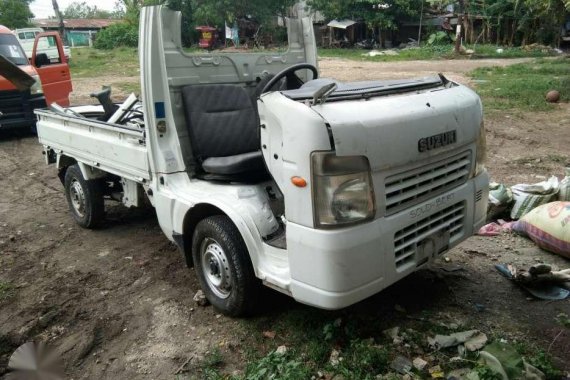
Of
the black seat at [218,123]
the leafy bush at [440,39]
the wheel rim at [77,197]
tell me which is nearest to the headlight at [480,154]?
the black seat at [218,123]

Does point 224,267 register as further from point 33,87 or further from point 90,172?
point 33,87

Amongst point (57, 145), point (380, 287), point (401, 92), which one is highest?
point (401, 92)

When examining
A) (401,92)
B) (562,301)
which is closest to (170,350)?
(401,92)

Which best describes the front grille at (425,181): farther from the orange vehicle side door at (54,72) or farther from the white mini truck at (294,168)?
the orange vehicle side door at (54,72)

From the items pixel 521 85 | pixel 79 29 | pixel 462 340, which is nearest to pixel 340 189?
pixel 462 340

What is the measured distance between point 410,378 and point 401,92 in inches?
65.3

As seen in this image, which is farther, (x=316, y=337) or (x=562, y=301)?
(x=562, y=301)

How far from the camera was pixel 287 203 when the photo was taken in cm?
266

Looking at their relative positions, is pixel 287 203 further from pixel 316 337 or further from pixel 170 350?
pixel 170 350

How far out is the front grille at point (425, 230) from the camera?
9.14ft

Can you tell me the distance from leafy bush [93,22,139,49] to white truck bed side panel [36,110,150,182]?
3383cm

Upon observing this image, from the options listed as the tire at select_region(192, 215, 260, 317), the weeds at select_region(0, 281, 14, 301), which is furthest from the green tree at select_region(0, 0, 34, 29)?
→ the tire at select_region(192, 215, 260, 317)

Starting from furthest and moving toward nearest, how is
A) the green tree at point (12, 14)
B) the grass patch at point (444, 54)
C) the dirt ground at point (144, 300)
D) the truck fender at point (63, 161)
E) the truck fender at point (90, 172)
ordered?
1. the green tree at point (12, 14)
2. the grass patch at point (444, 54)
3. the truck fender at point (63, 161)
4. the truck fender at point (90, 172)
5. the dirt ground at point (144, 300)

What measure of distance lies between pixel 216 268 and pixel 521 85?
11.7 meters
